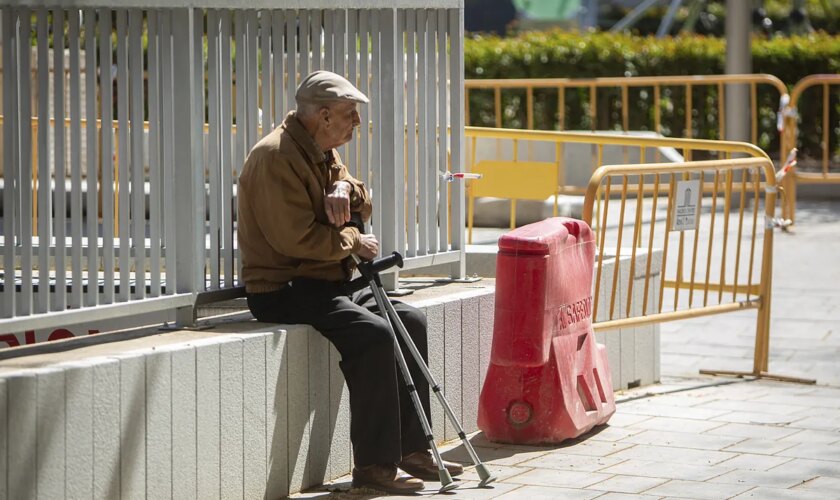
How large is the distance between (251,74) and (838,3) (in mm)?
31889

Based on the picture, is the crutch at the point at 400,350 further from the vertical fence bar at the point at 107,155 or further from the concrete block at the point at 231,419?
the vertical fence bar at the point at 107,155

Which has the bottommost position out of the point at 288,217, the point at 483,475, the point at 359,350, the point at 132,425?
the point at 483,475

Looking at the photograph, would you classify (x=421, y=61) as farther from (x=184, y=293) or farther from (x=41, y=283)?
(x=41, y=283)

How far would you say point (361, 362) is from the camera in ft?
18.3

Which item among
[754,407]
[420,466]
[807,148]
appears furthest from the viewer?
[807,148]

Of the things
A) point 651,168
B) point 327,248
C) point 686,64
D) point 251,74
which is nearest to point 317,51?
point 251,74

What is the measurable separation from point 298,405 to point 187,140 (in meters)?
1.10

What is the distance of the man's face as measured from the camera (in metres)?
5.63

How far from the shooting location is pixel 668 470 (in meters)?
6.12

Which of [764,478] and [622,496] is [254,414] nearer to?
[622,496]

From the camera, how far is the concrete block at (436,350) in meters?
6.43

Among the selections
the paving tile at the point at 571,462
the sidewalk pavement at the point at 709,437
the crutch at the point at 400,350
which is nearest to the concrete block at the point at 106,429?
the sidewalk pavement at the point at 709,437

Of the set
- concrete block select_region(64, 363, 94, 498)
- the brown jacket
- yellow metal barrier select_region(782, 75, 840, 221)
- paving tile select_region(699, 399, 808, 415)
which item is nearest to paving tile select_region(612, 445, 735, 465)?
paving tile select_region(699, 399, 808, 415)

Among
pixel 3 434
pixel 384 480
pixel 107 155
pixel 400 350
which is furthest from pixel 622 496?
pixel 3 434
